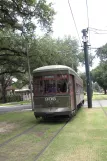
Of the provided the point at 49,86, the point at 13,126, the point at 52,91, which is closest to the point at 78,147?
the point at 13,126

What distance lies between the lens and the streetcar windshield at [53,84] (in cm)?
1600

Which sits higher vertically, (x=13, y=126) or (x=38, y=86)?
(x=38, y=86)

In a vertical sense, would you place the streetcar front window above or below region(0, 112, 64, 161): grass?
above

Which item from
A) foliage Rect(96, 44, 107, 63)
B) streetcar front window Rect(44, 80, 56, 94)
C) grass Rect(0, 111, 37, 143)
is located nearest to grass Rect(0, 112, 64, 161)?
grass Rect(0, 111, 37, 143)

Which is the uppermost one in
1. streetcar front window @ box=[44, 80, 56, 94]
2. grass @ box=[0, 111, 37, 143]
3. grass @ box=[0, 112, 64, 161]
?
streetcar front window @ box=[44, 80, 56, 94]

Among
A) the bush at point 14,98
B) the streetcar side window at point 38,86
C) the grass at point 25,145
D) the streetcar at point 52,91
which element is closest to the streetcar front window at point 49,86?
the streetcar at point 52,91

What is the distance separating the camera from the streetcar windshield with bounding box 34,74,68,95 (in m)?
16.0

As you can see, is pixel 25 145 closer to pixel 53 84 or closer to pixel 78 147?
pixel 78 147

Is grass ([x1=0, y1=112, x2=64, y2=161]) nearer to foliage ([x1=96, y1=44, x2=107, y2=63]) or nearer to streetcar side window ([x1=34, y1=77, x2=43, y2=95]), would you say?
streetcar side window ([x1=34, y1=77, x2=43, y2=95])

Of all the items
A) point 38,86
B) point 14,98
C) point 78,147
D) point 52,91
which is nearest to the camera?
point 78,147

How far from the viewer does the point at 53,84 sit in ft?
52.5

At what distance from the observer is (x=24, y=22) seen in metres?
18.9

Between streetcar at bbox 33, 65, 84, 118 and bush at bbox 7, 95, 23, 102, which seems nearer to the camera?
streetcar at bbox 33, 65, 84, 118

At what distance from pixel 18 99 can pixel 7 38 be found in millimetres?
41115
